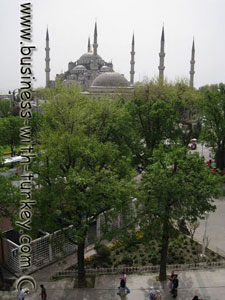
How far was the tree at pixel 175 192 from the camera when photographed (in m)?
11.2

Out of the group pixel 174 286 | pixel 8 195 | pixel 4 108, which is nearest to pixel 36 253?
pixel 8 195

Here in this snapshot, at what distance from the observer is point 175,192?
1108 cm

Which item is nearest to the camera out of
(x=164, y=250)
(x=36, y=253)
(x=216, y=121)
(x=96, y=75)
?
(x=164, y=250)

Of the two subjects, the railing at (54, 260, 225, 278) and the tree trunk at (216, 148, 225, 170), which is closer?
the railing at (54, 260, 225, 278)

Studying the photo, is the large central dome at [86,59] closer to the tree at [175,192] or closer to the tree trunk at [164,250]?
the tree at [175,192]

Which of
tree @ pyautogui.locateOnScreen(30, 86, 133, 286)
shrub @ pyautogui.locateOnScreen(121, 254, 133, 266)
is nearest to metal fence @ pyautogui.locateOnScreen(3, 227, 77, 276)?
tree @ pyautogui.locateOnScreen(30, 86, 133, 286)

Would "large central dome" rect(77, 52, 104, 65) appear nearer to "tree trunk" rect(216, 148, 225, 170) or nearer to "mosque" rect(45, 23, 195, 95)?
"mosque" rect(45, 23, 195, 95)

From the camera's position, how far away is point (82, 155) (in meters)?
12.3

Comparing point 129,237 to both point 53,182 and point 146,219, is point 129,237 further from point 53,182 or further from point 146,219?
point 53,182

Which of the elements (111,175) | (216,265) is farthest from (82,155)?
(216,265)

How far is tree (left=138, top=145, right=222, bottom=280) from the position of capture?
11.2 meters

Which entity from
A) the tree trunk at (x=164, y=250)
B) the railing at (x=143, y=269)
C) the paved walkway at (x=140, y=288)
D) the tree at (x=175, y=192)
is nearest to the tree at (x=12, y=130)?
the railing at (x=143, y=269)

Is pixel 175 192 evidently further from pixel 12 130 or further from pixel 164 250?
pixel 12 130

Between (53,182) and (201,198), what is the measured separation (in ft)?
19.4
